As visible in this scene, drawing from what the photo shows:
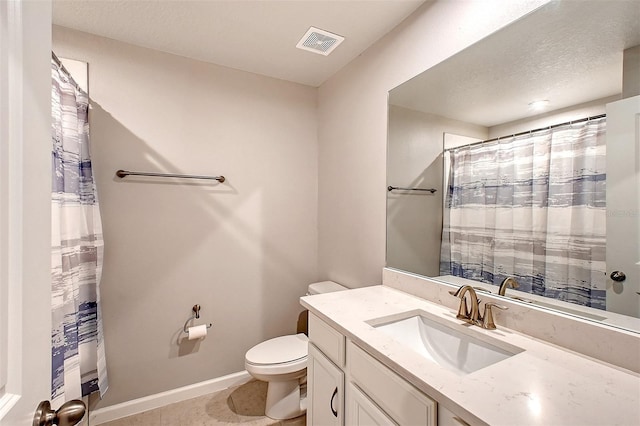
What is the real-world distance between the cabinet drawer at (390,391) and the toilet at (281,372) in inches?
30.3

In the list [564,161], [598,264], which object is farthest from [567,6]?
[598,264]

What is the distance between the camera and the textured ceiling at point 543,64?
3.08ft

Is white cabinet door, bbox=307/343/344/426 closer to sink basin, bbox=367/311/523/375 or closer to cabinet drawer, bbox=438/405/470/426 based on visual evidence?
sink basin, bbox=367/311/523/375

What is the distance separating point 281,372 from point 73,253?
1265mm

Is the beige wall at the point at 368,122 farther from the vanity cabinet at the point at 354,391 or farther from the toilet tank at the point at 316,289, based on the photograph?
the vanity cabinet at the point at 354,391

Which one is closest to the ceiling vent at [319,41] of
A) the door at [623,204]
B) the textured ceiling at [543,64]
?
the textured ceiling at [543,64]

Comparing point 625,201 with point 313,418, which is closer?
point 625,201

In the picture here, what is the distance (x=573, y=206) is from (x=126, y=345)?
245 centimetres

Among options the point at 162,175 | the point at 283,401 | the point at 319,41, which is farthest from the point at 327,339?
the point at 319,41

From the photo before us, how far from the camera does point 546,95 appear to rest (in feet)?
3.61

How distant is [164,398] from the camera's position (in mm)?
1957

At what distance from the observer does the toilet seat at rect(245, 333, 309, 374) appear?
1749 millimetres

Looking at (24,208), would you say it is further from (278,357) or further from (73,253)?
(278,357)

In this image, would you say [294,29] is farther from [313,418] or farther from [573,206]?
[313,418]
